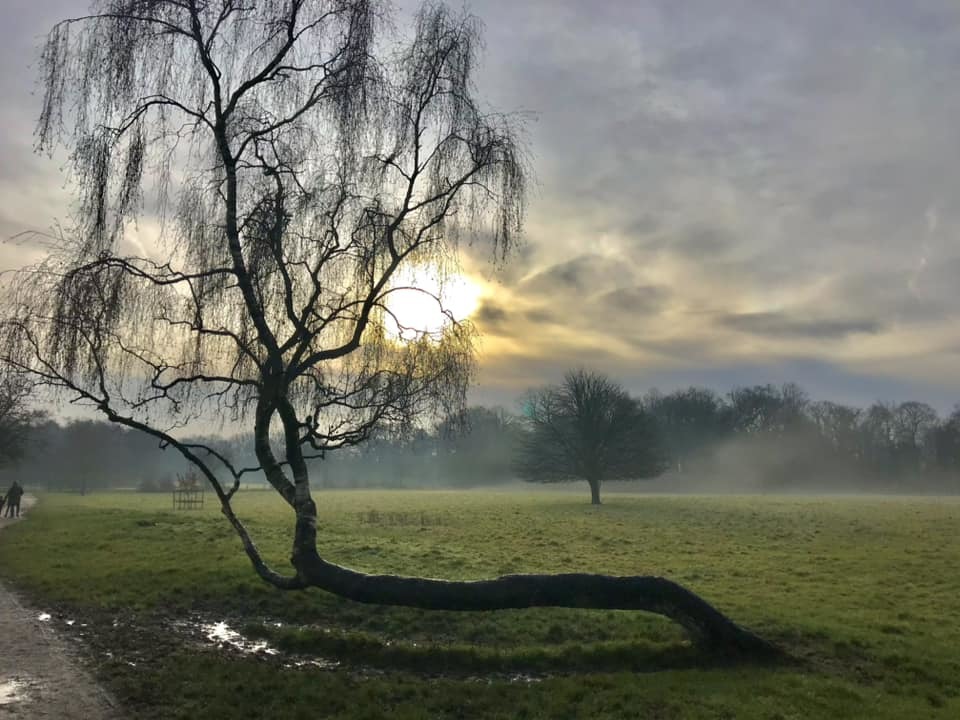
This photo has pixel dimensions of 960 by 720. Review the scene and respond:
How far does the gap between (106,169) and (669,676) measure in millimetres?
10885

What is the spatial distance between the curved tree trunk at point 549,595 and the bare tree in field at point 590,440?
43638 millimetres

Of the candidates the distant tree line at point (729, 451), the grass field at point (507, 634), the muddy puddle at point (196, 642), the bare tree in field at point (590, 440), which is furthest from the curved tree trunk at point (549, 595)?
the distant tree line at point (729, 451)

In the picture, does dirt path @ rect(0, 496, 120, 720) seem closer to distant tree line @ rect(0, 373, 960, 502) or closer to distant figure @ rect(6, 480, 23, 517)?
distant figure @ rect(6, 480, 23, 517)

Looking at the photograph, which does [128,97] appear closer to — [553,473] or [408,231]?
[408,231]

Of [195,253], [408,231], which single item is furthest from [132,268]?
[408,231]

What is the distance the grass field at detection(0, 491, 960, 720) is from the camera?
812 cm

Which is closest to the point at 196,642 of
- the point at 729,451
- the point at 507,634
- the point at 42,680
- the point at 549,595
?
the point at 42,680

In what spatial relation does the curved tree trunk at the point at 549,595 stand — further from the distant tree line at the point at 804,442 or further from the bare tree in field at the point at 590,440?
the distant tree line at the point at 804,442

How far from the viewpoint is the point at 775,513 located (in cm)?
4275

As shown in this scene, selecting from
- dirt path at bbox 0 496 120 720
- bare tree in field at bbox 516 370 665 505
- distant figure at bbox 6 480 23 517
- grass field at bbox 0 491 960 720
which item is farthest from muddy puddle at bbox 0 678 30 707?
bare tree in field at bbox 516 370 665 505

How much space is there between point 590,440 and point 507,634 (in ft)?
143

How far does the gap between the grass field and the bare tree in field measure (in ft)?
95.6

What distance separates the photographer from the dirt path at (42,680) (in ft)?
→ 24.8

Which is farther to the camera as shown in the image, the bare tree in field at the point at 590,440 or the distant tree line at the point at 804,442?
the distant tree line at the point at 804,442
